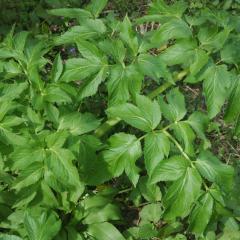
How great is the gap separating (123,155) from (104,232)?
865mm

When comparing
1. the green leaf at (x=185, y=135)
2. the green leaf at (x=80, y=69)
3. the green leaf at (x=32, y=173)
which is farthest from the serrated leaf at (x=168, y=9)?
the green leaf at (x=32, y=173)

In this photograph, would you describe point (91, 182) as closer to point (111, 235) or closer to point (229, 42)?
point (111, 235)

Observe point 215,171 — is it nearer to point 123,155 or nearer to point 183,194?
point 183,194

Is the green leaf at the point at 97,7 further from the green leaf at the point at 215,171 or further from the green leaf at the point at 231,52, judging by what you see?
the green leaf at the point at 215,171

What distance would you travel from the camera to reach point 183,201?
83.0 inches

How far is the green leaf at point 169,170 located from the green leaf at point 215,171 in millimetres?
87

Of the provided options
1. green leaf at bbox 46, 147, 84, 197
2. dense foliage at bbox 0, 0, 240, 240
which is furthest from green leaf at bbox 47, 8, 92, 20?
green leaf at bbox 46, 147, 84, 197

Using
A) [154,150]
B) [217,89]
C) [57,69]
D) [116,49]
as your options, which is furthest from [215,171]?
[57,69]

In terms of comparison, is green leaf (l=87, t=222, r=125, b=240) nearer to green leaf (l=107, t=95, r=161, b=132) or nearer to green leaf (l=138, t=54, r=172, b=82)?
green leaf (l=107, t=95, r=161, b=132)

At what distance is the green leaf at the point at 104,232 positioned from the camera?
294cm

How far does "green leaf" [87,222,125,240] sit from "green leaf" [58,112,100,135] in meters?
0.92

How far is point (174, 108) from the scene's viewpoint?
234 centimetres

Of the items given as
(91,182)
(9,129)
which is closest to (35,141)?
(9,129)

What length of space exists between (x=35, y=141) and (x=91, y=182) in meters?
0.58
